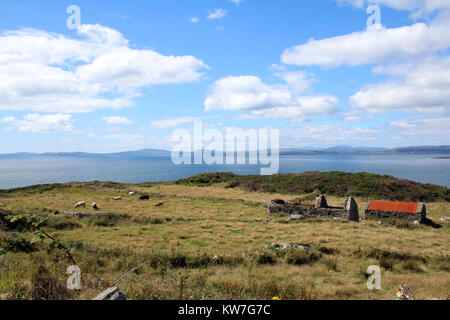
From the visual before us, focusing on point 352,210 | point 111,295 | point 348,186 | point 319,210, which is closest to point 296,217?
point 319,210

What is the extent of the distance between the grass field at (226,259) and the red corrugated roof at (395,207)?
6.18ft

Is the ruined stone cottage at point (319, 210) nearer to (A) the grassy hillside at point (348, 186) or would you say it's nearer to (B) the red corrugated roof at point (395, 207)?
(B) the red corrugated roof at point (395, 207)

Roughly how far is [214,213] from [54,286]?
21611mm

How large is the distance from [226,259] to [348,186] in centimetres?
3576

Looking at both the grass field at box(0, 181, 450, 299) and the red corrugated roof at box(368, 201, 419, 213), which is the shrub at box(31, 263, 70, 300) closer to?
the grass field at box(0, 181, 450, 299)

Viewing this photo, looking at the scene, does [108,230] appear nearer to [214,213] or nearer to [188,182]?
[214,213]

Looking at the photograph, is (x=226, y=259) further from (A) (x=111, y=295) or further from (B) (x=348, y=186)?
(B) (x=348, y=186)

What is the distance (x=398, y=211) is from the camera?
21891mm

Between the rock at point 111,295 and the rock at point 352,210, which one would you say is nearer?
the rock at point 111,295

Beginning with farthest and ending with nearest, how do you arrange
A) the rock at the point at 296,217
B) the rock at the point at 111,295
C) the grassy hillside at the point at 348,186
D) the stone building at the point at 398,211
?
the grassy hillside at the point at 348,186 → the rock at the point at 296,217 → the stone building at the point at 398,211 → the rock at the point at 111,295

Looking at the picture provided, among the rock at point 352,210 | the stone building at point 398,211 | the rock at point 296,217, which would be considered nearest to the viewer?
the stone building at point 398,211

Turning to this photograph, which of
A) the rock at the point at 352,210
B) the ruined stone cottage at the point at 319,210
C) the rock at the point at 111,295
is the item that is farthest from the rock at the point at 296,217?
the rock at the point at 111,295

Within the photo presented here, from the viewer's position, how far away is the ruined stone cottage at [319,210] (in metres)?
22.6
